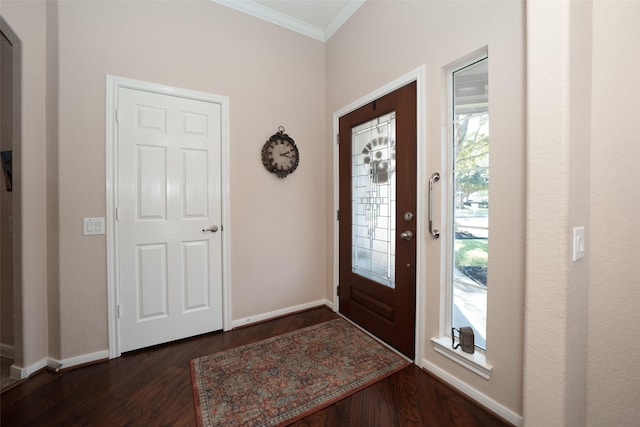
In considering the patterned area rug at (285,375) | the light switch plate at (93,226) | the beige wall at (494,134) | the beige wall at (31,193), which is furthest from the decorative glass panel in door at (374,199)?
the beige wall at (31,193)

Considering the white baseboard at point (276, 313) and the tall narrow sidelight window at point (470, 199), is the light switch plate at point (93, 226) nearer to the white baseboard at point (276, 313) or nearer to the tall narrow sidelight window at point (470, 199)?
the white baseboard at point (276, 313)

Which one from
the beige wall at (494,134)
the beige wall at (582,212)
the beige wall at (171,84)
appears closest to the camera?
the beige wall at (582,212)

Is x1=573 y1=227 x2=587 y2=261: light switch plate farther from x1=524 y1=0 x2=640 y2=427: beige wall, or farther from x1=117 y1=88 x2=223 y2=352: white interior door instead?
x1=117 y1=88 x2=223 y2=352: white interior door

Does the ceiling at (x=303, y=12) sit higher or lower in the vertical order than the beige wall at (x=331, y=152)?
higher

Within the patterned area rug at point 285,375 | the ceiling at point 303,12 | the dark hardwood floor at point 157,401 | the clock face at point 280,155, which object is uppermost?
the ceiling at point 303,12

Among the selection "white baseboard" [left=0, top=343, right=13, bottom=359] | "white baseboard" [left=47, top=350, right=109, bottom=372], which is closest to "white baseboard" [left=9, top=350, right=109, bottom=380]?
"white baseboard" [left=47, top=350, right=109, bottom=372]

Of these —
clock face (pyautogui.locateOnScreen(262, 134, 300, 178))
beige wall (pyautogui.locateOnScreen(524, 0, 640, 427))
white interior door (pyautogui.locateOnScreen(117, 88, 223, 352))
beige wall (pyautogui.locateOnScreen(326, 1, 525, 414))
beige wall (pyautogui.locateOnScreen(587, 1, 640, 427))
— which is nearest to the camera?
beige wall (pyautogui.locateOnScreen(524, 0, 640, 427))

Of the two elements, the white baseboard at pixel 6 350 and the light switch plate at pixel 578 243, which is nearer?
the light switch plate at pixel 578 243

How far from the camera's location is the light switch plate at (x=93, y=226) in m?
1.92

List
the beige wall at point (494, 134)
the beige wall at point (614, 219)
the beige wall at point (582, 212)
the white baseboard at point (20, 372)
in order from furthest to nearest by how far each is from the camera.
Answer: the white baseboard at point (20, 372)
the beige wall at point (494, 134)
the beige wall at point (614, 219)
the beige wall at point (582, 212)

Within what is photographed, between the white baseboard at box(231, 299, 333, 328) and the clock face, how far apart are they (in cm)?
144

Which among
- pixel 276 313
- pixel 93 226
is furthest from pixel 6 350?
pixel 276 313

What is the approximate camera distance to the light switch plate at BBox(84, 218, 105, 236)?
75.6 inches

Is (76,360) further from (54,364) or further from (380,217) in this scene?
(380,217)
